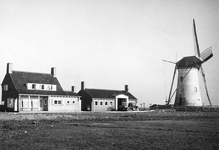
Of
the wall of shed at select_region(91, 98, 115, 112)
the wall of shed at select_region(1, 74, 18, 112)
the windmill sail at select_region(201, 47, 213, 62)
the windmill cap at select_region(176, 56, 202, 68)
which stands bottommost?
the wall of shed at select_region(91, 98, 115, 112)

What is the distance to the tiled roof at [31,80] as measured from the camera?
43.0 m

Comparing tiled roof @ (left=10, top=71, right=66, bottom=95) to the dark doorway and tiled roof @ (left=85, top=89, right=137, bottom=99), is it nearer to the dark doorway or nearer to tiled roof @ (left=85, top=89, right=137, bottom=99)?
tiled roof @ (left=85, top=89, right=137, bottom=99)

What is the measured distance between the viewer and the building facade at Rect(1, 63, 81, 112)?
41.9 meters

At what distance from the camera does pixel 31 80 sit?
45.4 m

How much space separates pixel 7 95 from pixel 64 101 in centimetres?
913

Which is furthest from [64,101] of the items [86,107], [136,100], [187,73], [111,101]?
[187,73]

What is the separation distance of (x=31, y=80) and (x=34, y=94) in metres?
4.30

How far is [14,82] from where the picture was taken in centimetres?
4322

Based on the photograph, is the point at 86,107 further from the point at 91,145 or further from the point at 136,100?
the point at 91,145

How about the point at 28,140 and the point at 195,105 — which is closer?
the point at 28,140

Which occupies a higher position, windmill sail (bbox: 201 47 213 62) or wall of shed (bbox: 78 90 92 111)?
windmill sail (bbox: 201 47 213 62)

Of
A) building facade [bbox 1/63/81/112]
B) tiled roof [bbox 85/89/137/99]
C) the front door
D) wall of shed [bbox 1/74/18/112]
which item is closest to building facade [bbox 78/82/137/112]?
tiled roof [bbox 85/89/137/99]

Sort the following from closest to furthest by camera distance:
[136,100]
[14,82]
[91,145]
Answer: [91,145] < [14,82] < [136,100]

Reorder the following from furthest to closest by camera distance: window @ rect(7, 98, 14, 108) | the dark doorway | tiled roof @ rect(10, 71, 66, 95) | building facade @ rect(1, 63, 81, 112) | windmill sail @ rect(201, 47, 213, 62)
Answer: windmill sail @ rect(201, 47, 213, 62)
the dark doorway
tiled roof @ rect(10, 71, 66, 95)
window @ rect(7, 98, 14, 108)
building facade @ rect(1, 63, 81, 112)
